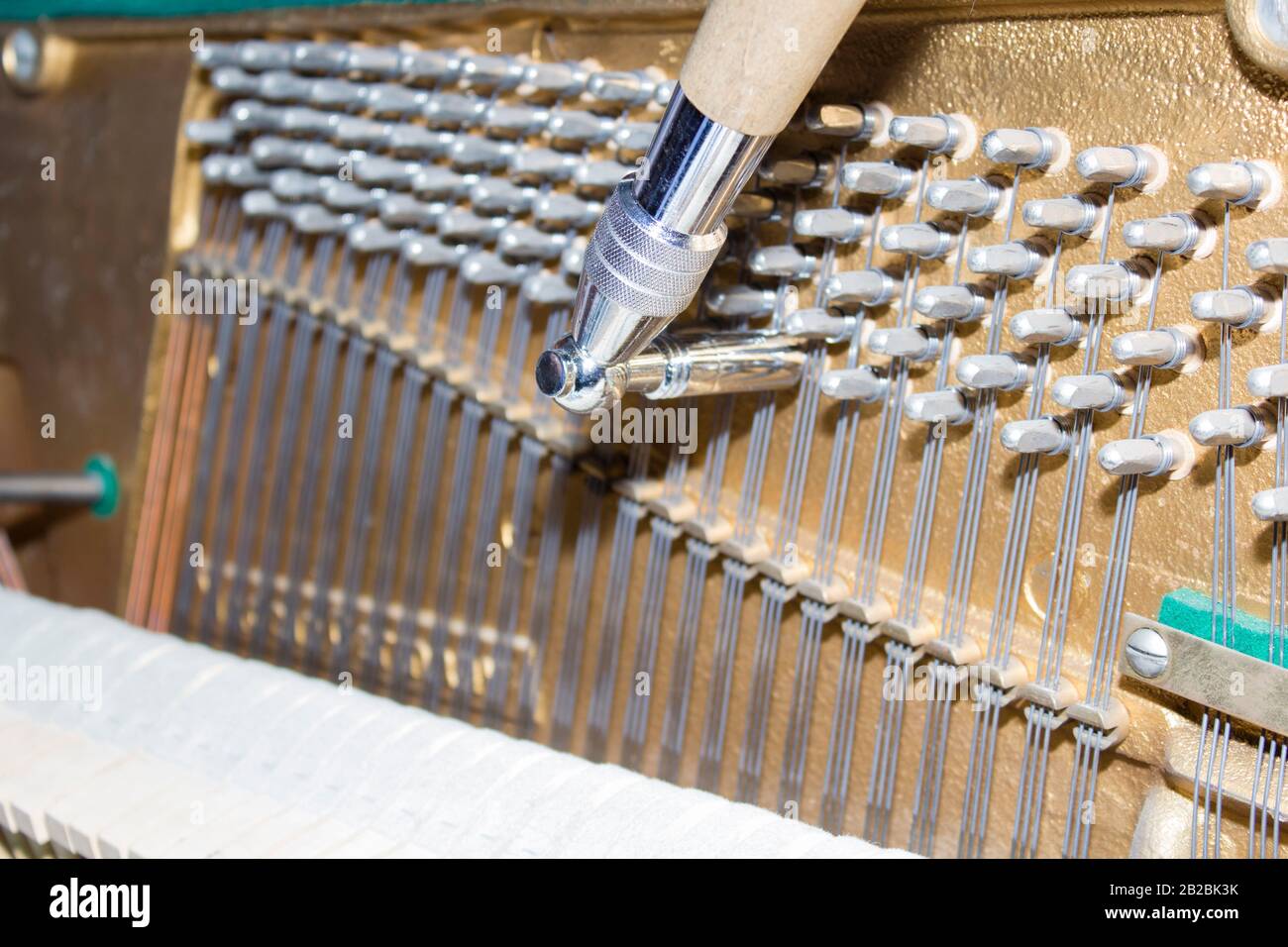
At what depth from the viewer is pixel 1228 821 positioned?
116 cm

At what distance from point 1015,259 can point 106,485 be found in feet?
4.54

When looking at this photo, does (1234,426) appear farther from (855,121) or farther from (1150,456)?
(855,121)

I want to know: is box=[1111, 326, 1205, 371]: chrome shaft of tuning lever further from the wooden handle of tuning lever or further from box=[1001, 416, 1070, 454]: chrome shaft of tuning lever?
the wooden handle of tuning lever

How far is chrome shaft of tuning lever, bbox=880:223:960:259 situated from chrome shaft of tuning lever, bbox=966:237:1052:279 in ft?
0.15

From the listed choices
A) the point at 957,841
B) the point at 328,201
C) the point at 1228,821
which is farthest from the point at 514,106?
the point at 1228,821

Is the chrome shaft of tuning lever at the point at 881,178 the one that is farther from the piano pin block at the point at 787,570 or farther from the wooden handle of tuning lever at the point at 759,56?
the piano pin block at the point at 787,570

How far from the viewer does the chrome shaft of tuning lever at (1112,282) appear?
1.15 meters

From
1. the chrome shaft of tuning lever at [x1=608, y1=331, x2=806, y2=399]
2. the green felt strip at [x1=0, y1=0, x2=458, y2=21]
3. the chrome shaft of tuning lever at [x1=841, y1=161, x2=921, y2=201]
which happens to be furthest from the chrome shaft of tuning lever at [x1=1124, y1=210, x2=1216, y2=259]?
the green felt strip at [x1=0, y1=0, x2=458, y2=21]

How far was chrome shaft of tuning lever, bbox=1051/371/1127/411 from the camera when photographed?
1.15m

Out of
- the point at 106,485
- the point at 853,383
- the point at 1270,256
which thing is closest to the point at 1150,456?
the point at 1270,256

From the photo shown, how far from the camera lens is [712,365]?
1.32 m

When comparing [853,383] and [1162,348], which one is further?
[853,383]

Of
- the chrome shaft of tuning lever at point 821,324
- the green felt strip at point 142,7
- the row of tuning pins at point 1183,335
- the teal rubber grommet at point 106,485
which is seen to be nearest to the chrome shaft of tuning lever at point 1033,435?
the row of tuning pins at point 1183,335

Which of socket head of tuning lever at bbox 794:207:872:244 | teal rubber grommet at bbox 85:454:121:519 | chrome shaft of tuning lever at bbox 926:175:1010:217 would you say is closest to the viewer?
chrome shaft of tuning lever at bbox 926:175:1010:217
